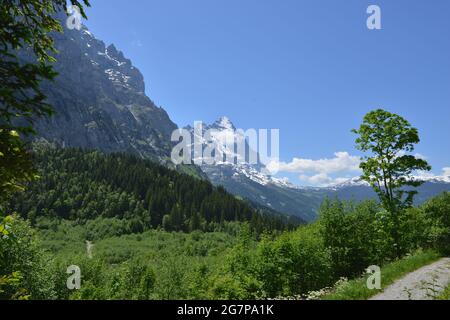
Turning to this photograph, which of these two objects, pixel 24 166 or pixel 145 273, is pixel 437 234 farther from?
pixel 145 273

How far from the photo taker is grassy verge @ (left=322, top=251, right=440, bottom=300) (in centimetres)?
1521

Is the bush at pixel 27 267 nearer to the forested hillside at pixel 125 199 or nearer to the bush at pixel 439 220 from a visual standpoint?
the bush at pixel 439 220

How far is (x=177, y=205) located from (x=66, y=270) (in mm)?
109236

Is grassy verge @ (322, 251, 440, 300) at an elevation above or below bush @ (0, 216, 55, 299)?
above

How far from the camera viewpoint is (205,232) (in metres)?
157

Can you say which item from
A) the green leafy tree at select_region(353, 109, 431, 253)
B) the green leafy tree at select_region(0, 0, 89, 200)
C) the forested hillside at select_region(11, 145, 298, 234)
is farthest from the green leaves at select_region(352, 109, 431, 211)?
the forested hillside at select_region(11, 145, 298, 234)

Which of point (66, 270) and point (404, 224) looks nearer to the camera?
point (404, 224)

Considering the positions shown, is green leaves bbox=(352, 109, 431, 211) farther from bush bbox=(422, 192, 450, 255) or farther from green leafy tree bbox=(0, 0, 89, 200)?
green leafy tree bbox=(0, 0, 89, 200)

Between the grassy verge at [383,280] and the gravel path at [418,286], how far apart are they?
0.34 meters

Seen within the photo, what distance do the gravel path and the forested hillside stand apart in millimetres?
135497

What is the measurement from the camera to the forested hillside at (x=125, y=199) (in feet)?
513

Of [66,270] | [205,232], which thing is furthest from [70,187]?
[66,270]

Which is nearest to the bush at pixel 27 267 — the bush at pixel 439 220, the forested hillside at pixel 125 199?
the bush at pixel 439 220

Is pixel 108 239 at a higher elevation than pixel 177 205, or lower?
lower
